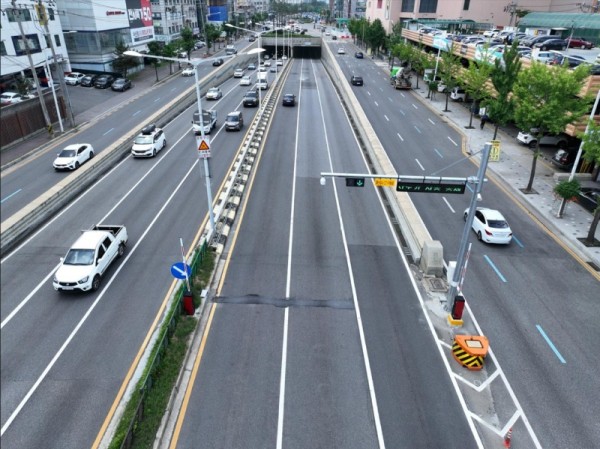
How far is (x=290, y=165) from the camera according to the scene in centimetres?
3609

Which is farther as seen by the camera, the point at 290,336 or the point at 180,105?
the point at 180,105

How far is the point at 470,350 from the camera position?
52.2 ft

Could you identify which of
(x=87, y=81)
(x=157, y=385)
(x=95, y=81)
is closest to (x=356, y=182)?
(x=157, y=385)

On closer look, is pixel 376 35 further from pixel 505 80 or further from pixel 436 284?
pixel 436 284

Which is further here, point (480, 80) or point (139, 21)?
point (139, 21)

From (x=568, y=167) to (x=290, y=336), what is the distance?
105 ft

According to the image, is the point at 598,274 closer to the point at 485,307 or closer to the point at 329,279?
the point at 485,307

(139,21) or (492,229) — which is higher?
(139,21)

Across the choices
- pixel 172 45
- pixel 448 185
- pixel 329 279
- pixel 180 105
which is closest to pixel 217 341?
pixel 329 279

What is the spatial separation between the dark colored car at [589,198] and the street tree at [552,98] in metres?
4.97

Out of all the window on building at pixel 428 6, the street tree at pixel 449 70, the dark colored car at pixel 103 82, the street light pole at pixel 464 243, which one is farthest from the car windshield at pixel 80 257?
the window on building at pixel 428 6

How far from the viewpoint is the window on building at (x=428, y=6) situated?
380 feet

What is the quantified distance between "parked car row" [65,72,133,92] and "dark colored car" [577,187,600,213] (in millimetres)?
61677

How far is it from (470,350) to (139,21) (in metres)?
87.5
